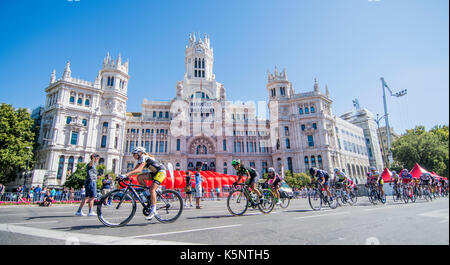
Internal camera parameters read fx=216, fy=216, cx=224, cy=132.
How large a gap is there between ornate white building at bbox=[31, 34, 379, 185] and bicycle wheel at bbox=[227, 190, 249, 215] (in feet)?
125

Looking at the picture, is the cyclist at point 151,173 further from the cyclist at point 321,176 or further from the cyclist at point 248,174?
the cyclist at point 321,176

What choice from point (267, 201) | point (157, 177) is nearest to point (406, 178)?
point (267, 201)

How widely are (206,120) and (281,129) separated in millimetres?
16907

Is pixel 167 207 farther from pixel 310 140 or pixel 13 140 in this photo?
pixel 310 140

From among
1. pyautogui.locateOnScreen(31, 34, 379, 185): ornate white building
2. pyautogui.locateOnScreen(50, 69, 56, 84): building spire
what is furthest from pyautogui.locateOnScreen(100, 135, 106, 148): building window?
pyautogui.locateOnScreen(50, 69, 56, 84): building spire

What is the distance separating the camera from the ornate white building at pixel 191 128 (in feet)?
128

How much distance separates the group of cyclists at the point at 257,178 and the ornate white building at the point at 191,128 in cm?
2950

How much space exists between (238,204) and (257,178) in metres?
1.11

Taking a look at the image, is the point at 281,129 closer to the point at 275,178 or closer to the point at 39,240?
the point at 275,178

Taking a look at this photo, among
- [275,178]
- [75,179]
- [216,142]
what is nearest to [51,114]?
[75,179]

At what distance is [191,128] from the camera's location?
155 ft

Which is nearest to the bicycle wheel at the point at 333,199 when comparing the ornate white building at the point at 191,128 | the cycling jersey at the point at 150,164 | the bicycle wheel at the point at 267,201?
the bicycle wheel at the point at 267,201

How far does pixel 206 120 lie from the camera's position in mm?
47969

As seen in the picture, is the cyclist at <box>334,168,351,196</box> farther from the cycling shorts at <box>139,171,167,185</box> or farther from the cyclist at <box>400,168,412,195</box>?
the cycling shorts at <box>139,171,167,185</box>
